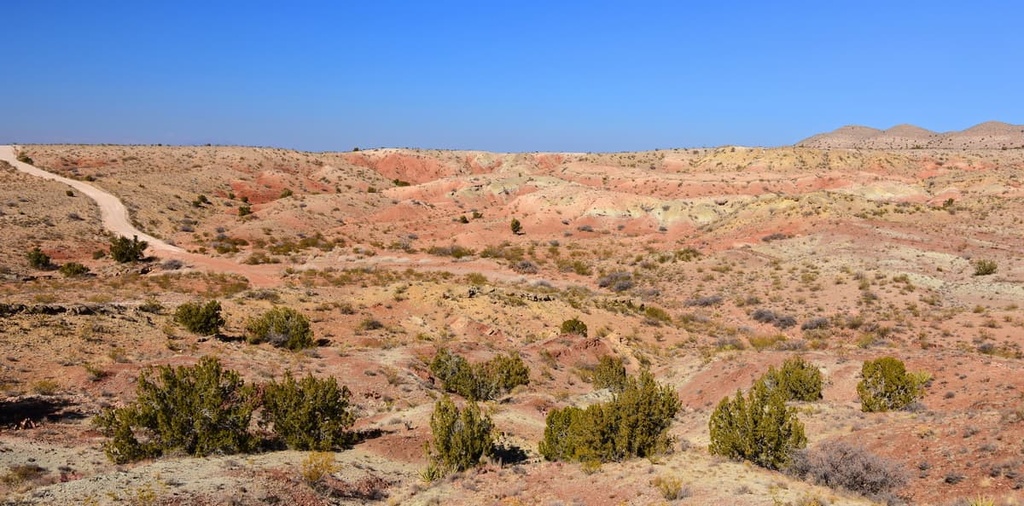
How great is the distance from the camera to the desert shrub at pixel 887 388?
1563cm

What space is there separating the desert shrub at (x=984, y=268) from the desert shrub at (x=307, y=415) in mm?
37423

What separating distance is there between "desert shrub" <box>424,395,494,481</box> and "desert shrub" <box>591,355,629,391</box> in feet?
30.2

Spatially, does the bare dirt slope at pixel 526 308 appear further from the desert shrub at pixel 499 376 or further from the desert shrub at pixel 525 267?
the desert shrub at pixel 499 376

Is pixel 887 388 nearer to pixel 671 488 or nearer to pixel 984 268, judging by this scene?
pixel 671 488

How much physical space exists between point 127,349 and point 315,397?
386 inches

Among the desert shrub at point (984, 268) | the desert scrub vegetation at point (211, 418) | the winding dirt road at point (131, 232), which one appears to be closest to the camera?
the desert scrub vegetation at point (211, 418)

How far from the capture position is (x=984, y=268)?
33.4 metres

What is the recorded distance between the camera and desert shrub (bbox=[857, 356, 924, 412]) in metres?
15.6

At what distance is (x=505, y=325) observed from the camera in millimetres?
28234

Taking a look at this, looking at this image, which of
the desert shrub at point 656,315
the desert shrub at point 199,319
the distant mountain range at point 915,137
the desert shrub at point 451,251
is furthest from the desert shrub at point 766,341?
the distant mountain range at point 915,137

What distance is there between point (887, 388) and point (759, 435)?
7164mm

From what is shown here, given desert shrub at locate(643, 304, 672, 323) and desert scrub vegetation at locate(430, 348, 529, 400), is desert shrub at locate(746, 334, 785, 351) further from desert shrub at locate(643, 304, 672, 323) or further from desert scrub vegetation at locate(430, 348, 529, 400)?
desert scrub vegetation at locate(430, 348, 529, 400)

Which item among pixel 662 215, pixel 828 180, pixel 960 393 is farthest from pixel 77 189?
pixel 828 180

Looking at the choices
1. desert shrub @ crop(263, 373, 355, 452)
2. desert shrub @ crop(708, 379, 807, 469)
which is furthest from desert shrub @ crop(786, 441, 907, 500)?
desert shrub @ crop(263, 373, 355, 452)
